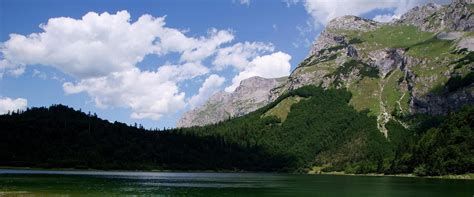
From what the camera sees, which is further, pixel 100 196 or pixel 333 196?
pixel 333 196

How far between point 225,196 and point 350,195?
2862cm

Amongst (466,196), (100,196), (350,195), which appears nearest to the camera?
(100,196)

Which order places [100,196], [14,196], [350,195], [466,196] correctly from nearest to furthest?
1. [14,196]
2. [100,196]
3. [466,196]
4. [350,195]

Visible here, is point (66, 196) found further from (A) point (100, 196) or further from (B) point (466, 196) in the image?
(B) point (466, 196)

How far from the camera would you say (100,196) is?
95312mm

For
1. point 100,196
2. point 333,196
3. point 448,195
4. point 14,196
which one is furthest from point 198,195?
point 448,195

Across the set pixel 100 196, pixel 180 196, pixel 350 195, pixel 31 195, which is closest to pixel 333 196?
pixel 350 195

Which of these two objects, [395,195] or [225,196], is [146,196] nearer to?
[225,196]

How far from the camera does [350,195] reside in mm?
110062

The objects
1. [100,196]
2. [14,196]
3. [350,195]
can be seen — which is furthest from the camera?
[350,195]

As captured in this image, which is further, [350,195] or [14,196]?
[350,195]

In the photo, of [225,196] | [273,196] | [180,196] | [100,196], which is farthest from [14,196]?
[273,196]

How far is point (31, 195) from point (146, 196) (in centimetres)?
2169

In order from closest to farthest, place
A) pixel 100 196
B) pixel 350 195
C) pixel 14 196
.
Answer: pixel 14 196, pixel 100 196, pixel 350 195
